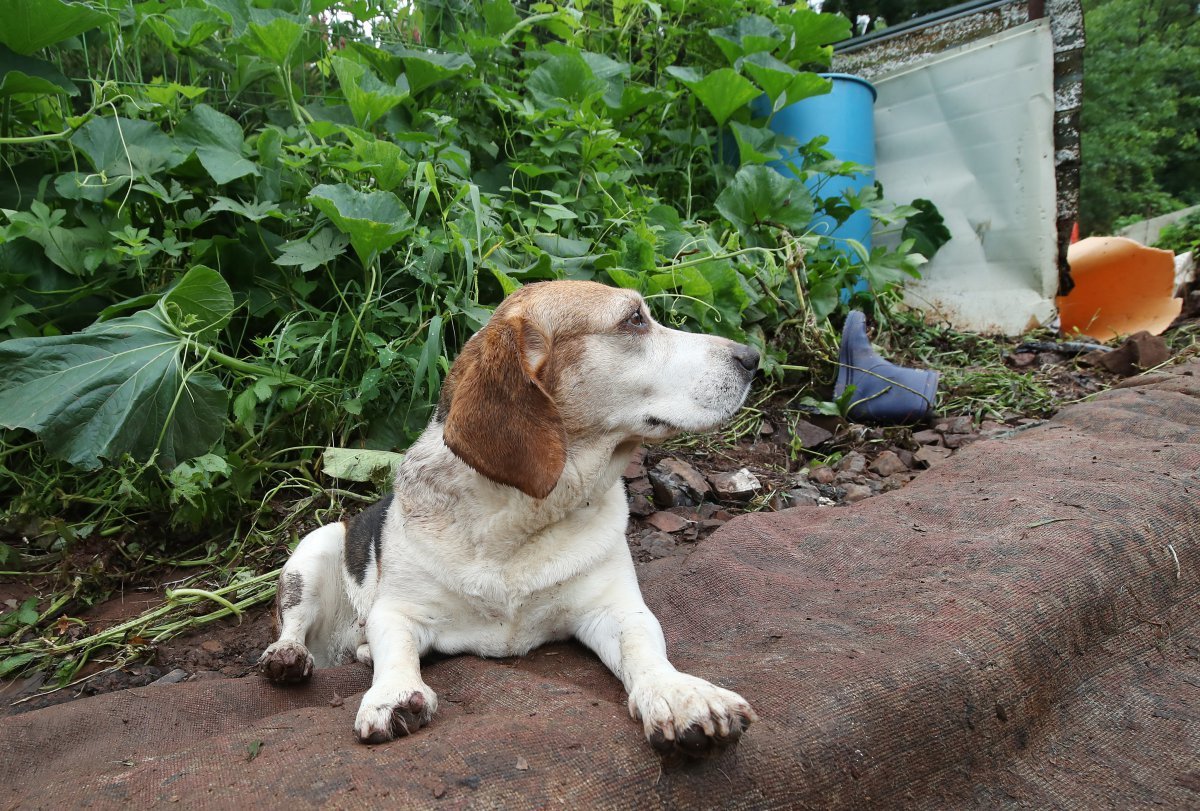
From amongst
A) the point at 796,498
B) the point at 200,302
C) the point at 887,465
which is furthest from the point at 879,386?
the point at 200,302

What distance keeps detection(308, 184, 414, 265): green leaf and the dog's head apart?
1.08 meters

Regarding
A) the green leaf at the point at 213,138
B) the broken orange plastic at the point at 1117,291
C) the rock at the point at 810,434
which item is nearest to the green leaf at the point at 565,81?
the green leaf at the point at 213,138

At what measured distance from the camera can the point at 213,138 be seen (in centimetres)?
350

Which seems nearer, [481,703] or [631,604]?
[481,703]

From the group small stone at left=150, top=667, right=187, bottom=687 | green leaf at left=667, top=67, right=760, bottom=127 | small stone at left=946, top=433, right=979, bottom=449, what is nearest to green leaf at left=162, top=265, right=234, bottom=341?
small stone at left=150, top=667, right=187, bottom=687

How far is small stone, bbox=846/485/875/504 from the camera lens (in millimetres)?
3475

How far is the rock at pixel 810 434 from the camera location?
407 cm

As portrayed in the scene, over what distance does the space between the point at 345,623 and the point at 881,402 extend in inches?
118

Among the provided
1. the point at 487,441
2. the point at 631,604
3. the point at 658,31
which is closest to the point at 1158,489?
the point at 631,604

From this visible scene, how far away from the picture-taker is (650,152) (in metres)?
5.38

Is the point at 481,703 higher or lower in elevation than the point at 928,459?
higher

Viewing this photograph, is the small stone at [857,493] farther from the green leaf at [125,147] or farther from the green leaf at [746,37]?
the green leaf at [125,147]

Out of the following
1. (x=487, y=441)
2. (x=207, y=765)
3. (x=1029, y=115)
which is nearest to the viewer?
(x=207, y=765)

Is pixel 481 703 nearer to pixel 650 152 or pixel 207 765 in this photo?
pixel 207 765
